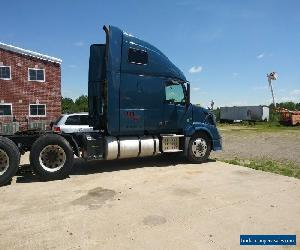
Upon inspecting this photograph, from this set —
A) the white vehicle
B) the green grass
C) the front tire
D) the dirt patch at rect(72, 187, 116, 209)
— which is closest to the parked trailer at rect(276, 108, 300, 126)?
the green grass

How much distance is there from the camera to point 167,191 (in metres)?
7.69

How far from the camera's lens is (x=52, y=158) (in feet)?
29.6

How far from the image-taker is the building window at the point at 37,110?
28531 millimetres

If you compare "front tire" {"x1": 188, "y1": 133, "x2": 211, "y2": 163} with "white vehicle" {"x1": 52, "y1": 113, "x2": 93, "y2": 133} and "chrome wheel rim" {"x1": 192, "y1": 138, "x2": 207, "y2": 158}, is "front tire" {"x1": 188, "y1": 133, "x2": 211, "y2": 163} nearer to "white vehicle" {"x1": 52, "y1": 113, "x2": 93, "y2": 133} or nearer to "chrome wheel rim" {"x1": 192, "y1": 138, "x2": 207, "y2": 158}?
"chrome wheel rim" {"x1": 192, "y1": 138, "x2": 207, "y2": 158}

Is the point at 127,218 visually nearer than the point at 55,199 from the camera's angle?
Yes

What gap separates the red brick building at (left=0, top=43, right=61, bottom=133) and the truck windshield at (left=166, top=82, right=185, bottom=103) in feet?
58.3

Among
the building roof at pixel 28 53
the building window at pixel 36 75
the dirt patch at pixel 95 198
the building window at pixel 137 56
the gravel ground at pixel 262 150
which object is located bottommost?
the dirt patch at pixel 95 198

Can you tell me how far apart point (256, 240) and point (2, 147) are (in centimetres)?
636

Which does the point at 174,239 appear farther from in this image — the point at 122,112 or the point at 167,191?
the point at 122,112

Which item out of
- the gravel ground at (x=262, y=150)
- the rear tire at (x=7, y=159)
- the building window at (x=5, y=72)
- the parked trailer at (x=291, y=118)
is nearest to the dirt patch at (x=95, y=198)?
the rear tire at (x=7, y=159)

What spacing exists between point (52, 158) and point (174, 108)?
4.51 m

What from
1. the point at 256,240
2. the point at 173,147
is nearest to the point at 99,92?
the point at 173,147

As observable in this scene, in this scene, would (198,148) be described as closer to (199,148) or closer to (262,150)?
(199,148)

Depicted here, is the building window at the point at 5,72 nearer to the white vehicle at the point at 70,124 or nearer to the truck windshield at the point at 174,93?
the white vehicle at the point at 70,124
